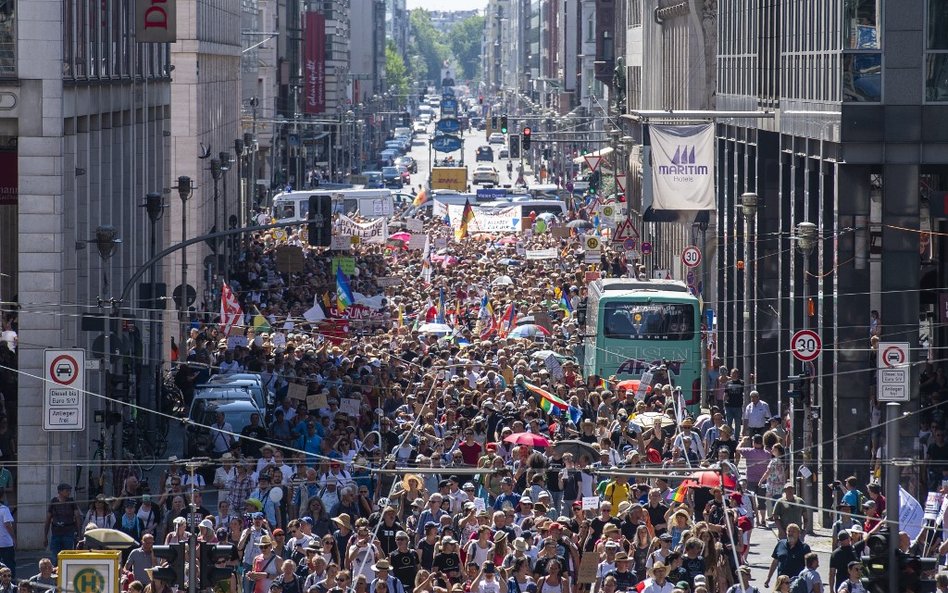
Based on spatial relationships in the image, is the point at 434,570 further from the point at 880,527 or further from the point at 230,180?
the point at 230,180

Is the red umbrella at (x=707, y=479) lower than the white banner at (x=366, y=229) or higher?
lower

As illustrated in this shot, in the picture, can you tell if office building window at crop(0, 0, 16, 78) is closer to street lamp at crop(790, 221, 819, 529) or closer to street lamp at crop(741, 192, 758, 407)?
street lamp at crop(790, 221, 819, 529)

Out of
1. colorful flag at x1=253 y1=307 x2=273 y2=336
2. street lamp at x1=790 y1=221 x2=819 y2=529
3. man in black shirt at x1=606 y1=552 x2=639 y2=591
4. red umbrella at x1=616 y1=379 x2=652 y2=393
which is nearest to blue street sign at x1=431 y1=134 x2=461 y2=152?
colorful flag at x1=253 y1=307 x2=273 y2=336

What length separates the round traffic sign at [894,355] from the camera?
26094 millimetres

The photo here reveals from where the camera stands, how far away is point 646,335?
126ft

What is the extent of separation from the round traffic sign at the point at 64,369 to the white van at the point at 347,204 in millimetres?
52639

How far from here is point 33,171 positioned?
3025 cm

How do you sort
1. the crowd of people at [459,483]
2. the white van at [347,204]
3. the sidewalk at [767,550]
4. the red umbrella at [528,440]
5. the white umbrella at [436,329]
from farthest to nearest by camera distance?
the white van at [347,204] → the white umbrella at [436,329] → the red umbrella at [528,440] → the sidewalk at [767,550] → the crowd of people at [459,483]

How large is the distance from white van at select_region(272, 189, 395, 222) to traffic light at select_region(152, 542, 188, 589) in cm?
6067

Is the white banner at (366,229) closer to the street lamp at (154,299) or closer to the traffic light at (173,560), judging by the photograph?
the street lamp at (154,299)

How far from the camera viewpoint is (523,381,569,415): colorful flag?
3092 cm

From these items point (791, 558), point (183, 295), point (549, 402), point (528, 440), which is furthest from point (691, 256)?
point (791, 558)

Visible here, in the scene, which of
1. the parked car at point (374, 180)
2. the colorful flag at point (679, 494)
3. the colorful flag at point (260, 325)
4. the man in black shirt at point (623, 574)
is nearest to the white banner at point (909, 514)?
the colorful flag at point (679, 494)

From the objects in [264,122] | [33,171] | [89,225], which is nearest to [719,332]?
[89,225]
